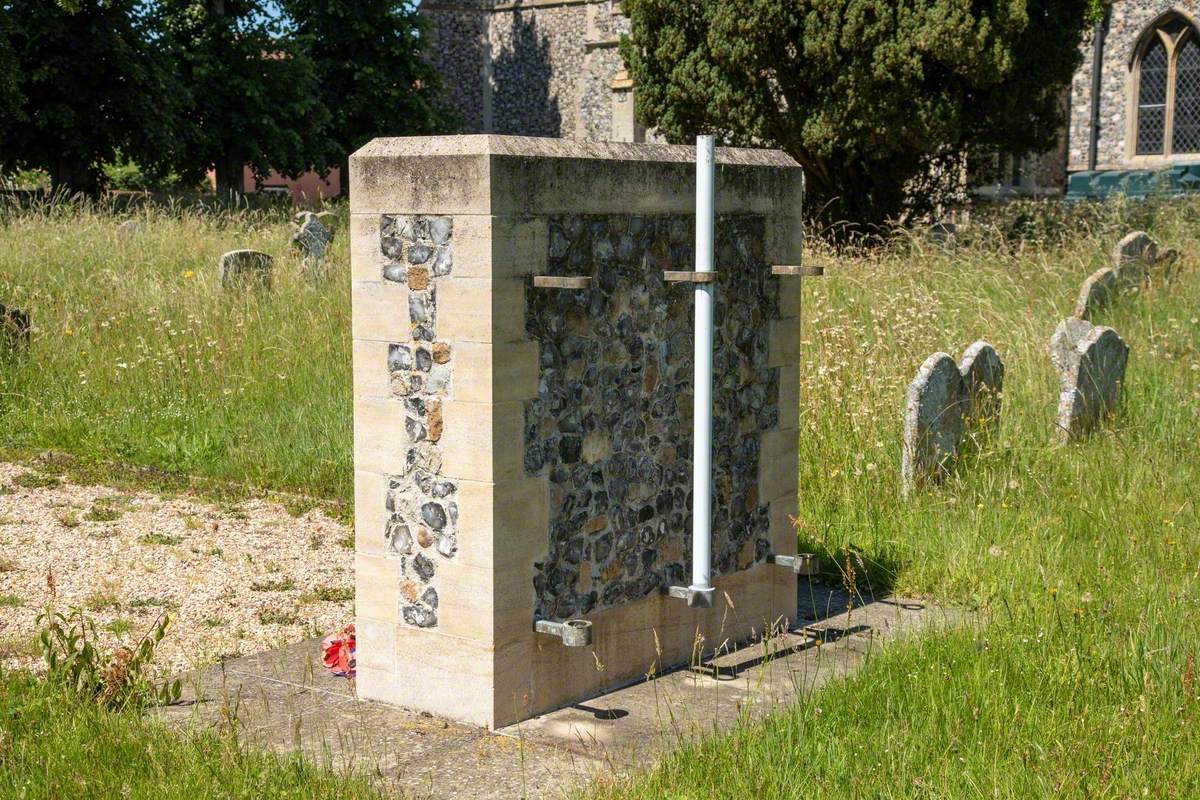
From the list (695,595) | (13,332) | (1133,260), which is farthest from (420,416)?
(1133,260)

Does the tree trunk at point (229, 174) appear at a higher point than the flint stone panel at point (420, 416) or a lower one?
higher

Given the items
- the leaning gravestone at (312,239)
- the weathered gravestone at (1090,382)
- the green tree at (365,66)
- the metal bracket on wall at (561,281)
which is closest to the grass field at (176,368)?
the leaning gravestone at (312,239)

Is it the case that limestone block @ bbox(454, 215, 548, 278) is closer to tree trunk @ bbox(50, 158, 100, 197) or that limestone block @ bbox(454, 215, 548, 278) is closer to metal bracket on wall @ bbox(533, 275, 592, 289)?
metal bracket on wall @ bbox(533, 275, 592, 289)

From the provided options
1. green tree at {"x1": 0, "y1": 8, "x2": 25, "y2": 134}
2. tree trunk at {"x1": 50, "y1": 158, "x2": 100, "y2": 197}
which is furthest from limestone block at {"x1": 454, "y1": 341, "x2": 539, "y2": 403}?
tree trunk at {"x1": 50, "y1": 158, "x2": 100, "y2": 197}

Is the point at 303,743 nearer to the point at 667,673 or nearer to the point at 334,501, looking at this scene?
the point at 667,673

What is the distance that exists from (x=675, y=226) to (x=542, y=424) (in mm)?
1071

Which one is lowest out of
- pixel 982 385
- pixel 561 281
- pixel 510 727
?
pixel 510 727

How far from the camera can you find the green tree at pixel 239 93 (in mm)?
26438

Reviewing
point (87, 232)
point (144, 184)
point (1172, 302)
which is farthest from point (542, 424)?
point (144, 184)

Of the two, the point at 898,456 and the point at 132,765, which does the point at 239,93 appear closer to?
the point at 898,456

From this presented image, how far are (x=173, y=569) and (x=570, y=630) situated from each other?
2.94 metres

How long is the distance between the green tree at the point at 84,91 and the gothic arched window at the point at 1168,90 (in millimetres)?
19632

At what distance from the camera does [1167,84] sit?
89.1ft

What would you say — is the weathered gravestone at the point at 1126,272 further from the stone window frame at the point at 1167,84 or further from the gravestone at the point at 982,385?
the stone window frame at the point at 1167,84
